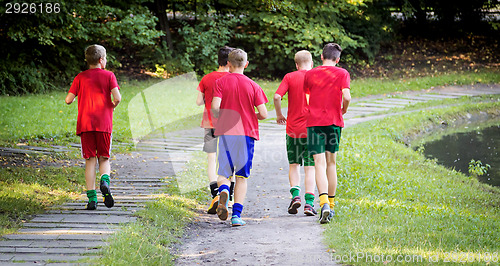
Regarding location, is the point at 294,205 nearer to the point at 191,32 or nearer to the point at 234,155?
the point at 234,155

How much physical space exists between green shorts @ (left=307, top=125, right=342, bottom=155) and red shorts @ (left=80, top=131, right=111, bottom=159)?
2.36m

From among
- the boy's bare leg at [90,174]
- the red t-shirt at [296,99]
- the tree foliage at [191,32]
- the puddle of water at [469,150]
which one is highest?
the tree foliage at [191,32]

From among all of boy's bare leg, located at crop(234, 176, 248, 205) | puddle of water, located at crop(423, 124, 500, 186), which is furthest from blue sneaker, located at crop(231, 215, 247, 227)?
puddle of water, located at crop(423, 124, 500, 186)

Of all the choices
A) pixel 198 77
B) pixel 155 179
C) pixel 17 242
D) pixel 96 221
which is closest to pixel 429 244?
pixel 96 221

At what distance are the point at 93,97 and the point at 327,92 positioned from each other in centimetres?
265

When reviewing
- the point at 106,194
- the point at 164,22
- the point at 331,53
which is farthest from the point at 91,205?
the point at 164,22

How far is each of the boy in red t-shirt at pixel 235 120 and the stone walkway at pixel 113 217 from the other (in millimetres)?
636

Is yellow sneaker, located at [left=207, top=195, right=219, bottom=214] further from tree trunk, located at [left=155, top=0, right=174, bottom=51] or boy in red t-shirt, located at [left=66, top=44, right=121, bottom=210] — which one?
tree trunk, located at [left=155, top=0, right=174, bottom=51]

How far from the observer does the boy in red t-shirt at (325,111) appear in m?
6.20

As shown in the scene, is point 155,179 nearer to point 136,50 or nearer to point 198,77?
point 198,77

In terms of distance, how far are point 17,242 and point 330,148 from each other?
3382 millimetres

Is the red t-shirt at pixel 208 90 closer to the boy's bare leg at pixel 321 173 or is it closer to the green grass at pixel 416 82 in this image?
the boy's bare leg at pixel 321 173

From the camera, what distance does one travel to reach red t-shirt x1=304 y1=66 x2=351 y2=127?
6.19 metres

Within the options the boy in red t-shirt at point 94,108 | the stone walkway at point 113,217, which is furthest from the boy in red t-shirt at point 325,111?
the boy in red t-shirt at point 94,108
